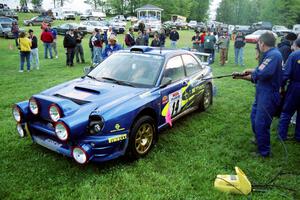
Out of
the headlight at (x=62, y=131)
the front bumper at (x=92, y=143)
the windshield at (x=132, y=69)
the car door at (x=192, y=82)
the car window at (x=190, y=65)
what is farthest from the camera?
the car window at (x=190, y=65)

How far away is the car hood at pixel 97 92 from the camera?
4223 mm

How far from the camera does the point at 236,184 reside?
3756mm

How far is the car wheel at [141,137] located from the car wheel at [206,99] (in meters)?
2.29

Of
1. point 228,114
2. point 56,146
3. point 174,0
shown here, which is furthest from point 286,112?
point 174,0

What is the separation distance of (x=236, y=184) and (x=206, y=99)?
3.31 m

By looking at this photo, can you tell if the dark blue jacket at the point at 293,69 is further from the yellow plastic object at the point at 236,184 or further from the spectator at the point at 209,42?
the spectator at the point at 209,42

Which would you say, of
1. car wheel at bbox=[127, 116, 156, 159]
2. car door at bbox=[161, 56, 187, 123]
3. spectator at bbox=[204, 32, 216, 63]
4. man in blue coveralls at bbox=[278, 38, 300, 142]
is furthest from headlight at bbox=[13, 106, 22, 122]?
spectator at bbox=[204, 32, 216, 63]

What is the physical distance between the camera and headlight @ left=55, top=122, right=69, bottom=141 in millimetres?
3654

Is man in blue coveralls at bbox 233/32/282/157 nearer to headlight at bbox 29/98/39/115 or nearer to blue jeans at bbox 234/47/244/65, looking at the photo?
headlight at bbox 29/98/39/115

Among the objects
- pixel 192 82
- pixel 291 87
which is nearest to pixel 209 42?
pixel 192 82

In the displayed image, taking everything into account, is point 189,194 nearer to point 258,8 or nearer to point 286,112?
point 286,112

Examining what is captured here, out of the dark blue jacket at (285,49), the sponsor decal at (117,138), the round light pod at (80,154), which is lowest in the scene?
the round light pod at (80,154)

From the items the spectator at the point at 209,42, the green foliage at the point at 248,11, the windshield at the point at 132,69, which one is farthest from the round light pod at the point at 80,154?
the green foliage at the point at 248,11

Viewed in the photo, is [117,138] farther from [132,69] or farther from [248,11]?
[248,11]
